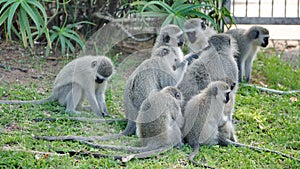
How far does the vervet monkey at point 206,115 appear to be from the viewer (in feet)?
19.5

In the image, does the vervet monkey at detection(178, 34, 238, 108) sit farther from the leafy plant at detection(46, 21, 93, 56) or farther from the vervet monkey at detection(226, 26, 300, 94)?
the leafy plant at detection(46, 21, 93, 56)

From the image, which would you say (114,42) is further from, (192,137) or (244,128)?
(192,137)

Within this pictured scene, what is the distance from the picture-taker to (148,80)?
21.0ft

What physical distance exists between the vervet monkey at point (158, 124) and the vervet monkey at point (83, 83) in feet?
3.53

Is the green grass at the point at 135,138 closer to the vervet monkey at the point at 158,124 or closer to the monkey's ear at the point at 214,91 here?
the vervet monkey at the point at 158,124

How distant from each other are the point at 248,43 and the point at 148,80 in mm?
3003

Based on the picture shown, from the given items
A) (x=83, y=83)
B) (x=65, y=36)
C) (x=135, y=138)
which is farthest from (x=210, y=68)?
(x=65, y=36)

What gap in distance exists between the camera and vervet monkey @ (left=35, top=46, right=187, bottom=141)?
20.9 feet

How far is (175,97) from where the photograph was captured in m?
5.88

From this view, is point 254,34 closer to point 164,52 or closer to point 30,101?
point 164,52

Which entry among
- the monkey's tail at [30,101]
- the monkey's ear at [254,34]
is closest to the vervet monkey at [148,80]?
the monkey's tail at [30,101]

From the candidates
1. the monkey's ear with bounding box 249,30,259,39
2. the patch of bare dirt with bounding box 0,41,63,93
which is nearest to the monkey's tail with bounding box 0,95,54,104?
the patch of bare dirt with bounding box 0,41,63,93

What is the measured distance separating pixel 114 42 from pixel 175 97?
3.72 meters

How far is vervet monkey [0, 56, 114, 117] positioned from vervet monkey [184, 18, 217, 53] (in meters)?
1.59
